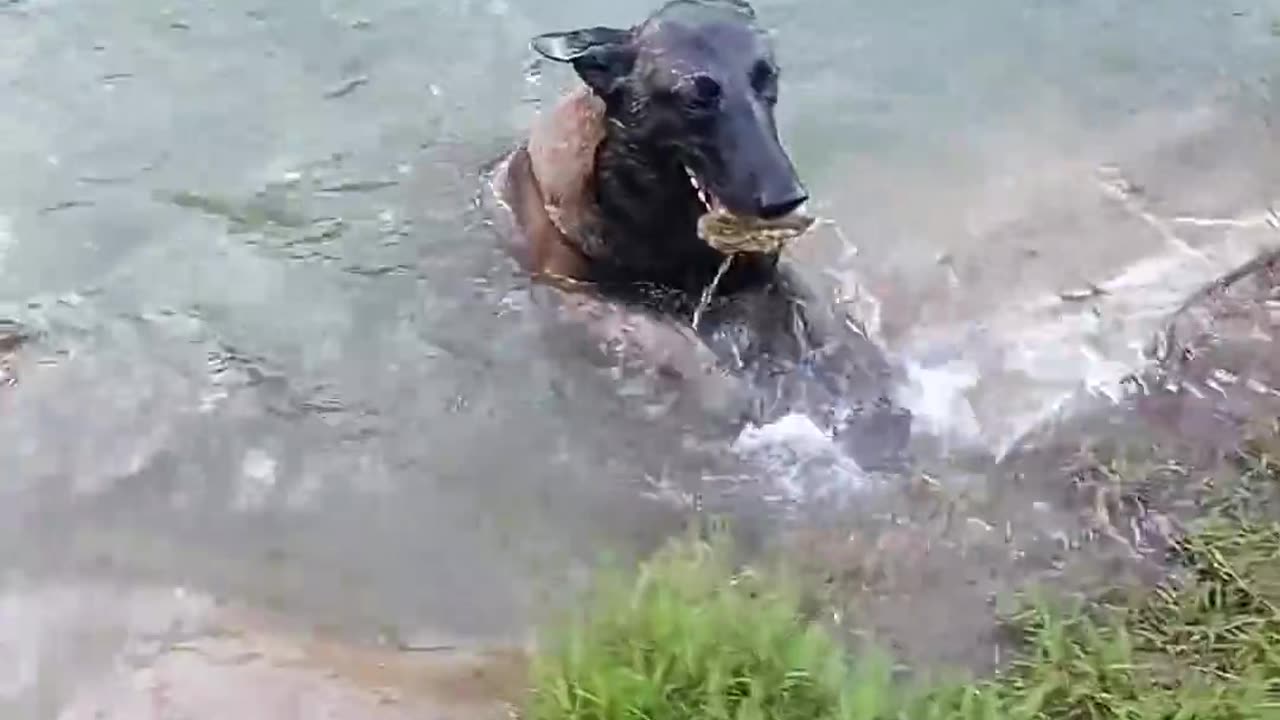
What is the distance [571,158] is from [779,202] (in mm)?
1243

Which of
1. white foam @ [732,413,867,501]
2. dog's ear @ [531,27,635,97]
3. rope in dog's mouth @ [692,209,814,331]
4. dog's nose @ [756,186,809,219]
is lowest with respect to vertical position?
white foam @ [732,413,867,501]

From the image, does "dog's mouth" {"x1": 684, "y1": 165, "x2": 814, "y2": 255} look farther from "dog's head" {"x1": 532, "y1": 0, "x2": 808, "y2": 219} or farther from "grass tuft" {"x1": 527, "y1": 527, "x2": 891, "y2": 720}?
"grass tuft" {"x1": 527, "y1": 527, "x2": 891, "y2": 720}

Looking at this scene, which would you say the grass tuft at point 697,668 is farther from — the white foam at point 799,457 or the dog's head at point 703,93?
the dog's head at point 703,93

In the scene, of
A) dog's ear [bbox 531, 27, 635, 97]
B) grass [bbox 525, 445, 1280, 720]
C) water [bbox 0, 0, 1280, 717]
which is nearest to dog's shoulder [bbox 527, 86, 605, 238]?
dog's ear [bbox 531, 27, 635, 97]

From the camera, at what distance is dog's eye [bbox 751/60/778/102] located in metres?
5.24

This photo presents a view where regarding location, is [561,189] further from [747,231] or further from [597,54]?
[747,231]

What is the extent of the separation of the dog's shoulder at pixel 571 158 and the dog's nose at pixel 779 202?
985 mm

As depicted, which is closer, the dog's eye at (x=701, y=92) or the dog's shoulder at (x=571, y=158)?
the dog's eye at (x=701, y=92)

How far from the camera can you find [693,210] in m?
5.55

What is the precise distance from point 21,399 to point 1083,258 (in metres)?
3.89

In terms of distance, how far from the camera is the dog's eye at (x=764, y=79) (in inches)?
206

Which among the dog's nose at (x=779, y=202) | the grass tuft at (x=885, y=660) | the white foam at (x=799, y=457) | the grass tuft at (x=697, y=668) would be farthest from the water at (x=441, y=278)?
the dog's nose at (x=779, y=202)

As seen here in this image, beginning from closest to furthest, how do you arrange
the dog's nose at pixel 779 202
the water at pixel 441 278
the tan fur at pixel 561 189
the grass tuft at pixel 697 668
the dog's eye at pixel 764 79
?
1. the grass tuft at pixel 697 668
2. the water at pixel 441 278
3. the dog's nose at pixel 779 202
4. the dog's eye at pixel 764 79
5. the tan fur at pixel 561 189

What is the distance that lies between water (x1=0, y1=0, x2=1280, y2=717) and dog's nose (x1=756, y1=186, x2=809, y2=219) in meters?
0.83
